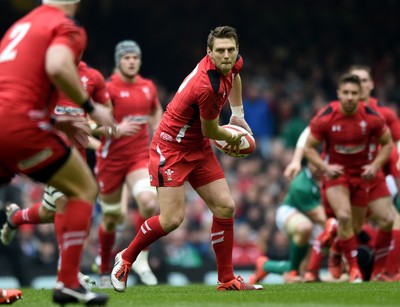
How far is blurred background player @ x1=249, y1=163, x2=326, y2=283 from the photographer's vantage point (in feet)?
39.6

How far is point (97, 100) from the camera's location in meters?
10.5

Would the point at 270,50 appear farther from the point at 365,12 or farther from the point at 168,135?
the point at 168,135

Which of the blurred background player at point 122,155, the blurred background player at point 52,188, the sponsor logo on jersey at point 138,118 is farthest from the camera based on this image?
the sponsor logo on jersey at point 138,118

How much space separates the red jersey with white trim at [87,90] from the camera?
10.1m

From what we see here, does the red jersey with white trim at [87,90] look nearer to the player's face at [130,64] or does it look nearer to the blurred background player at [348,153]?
the player's face at [130,64]

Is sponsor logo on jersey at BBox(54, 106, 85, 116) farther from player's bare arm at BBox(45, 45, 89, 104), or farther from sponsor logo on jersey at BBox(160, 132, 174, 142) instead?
player's bare arm at BBox(45, 45, 89, 104)

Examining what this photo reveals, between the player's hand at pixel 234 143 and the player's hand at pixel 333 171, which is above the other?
the player's hand at pixel 234 143

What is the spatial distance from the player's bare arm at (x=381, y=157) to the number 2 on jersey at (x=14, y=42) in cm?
520

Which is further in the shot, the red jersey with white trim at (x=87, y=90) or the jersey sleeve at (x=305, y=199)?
the jersey sleeve at (x=305, y=199)

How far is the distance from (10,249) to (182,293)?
648 centimetres

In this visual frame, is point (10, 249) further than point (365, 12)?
No

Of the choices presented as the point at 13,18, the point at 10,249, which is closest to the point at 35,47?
the point at 10,249

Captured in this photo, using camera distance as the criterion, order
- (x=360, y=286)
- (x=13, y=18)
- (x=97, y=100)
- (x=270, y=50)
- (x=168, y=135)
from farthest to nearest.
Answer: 1. (x=270, y=50)
2. (x=13, y=18)
3. (x=97, y=100)
4. (x=360, y=286)
5. (x=168, y=135)

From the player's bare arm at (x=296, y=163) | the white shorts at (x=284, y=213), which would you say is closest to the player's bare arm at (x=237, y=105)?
the player's bare arm at (x=296, y=163)
